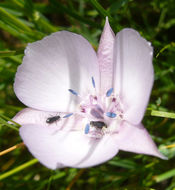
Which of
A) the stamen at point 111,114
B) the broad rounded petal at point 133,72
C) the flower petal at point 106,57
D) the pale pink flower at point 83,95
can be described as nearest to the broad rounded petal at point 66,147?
the pale pink flower at point 83,95

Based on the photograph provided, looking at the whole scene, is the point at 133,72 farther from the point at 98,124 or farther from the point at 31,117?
the point at 31,117

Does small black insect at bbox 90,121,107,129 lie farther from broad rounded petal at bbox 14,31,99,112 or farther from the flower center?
broad rounded petal at bbox 14,31,99,112

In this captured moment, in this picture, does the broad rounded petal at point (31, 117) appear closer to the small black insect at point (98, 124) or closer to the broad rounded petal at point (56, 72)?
the broad rounded petal at point (56, 72)

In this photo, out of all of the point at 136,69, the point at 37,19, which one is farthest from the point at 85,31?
the point at 136,69

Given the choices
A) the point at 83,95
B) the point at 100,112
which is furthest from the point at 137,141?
the point at 83,95

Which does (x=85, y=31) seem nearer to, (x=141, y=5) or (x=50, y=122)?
(x=141, y=5)

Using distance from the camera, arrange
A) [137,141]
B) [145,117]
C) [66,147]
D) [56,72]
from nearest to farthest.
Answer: [137,141] < [66,147] < [56,72] < [145,117]
